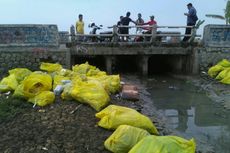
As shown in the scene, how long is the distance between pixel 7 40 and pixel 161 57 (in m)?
6.72

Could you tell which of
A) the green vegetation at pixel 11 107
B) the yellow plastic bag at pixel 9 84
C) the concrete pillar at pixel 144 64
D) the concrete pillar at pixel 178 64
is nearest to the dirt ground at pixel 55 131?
the green vegetation at pixel 11 107

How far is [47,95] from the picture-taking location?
8.03 metres

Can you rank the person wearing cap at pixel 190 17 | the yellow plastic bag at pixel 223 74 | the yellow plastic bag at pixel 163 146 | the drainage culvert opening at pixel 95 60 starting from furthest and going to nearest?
the drainage culvert opening at pixel 95 60
the person wearing cap at pixel 190 17
the yellow plastic bag at pixel 223 74
the yellow plastic bag at pixel 163 146

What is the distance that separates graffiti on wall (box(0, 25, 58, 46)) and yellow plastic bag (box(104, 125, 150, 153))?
774cm

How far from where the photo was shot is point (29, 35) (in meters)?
12.8

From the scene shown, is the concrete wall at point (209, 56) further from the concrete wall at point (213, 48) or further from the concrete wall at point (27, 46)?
the concrete wall at point (27, 46)

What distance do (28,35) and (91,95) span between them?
5.74 metres

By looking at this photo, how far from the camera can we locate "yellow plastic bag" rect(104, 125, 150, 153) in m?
5.59

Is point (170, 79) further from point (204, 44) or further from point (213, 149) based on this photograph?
point (213, 149)

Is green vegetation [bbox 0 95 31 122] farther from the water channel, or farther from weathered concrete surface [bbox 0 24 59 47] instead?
weathered concrete surface [bbox 0 24 59 47]

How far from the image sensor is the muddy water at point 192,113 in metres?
7.45

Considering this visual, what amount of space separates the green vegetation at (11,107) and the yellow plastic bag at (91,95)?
1002mm

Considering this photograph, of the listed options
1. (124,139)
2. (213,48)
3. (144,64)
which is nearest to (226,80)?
(213,48)

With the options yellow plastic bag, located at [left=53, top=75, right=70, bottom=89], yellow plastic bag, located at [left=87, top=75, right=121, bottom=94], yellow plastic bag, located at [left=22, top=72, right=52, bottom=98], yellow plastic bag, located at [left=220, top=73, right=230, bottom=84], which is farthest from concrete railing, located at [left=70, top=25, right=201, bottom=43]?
yellow plastic bag, located at [left=22, top=72, right=52, bottom=98]
